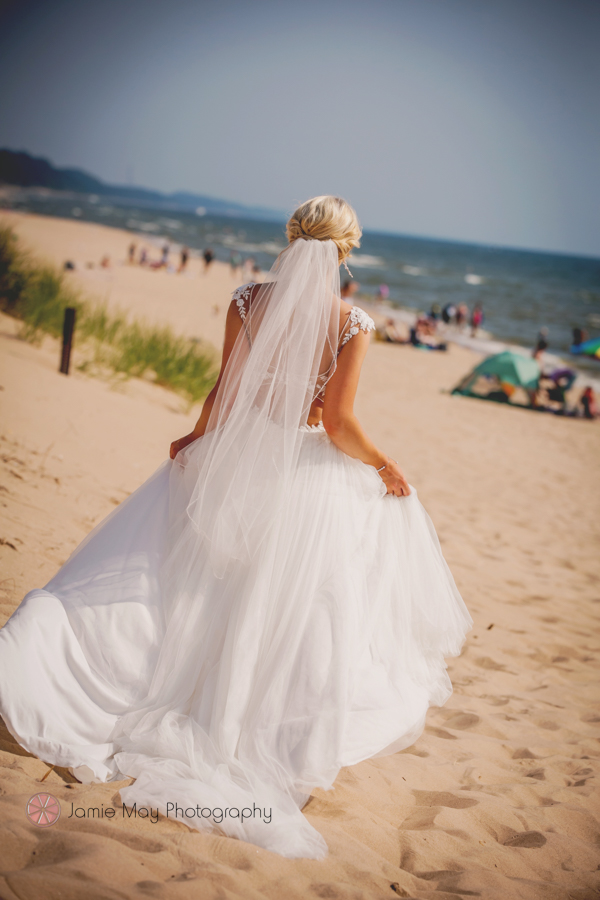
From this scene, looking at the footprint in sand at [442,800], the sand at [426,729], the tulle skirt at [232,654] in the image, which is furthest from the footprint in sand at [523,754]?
the tulle skirt at [232,654]

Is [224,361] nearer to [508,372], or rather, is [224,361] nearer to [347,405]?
[347,405]

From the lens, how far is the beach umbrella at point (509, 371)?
13.4 meters

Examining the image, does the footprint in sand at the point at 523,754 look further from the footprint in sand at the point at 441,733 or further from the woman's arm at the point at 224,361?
the woman's arm at the point at 224,361

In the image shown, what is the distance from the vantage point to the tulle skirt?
1.96m

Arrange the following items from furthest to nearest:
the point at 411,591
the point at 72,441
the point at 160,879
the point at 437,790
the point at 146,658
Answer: the point at 72,441, the point at 411,591, the point at 437,790, the point at 146,658, the point at 160,879

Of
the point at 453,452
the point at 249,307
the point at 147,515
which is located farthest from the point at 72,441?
the point at 453,452

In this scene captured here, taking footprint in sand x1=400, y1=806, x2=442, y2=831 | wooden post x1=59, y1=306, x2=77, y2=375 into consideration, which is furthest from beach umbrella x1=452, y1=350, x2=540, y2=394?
footprint in sand x1=400, y1=806, x2=442, y2=831

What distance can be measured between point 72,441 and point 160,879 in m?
4.06

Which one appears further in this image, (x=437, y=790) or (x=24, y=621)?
(x=437, y=790)

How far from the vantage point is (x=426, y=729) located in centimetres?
285

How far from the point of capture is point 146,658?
2.18 metres

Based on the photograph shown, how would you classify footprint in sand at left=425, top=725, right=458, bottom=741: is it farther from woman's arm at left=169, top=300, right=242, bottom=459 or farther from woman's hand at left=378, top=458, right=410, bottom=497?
woman's arm at left=169, top=300, right=242, bottom=459

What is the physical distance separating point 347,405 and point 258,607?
0.88m

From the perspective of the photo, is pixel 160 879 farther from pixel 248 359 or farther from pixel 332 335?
pixel 332 335
